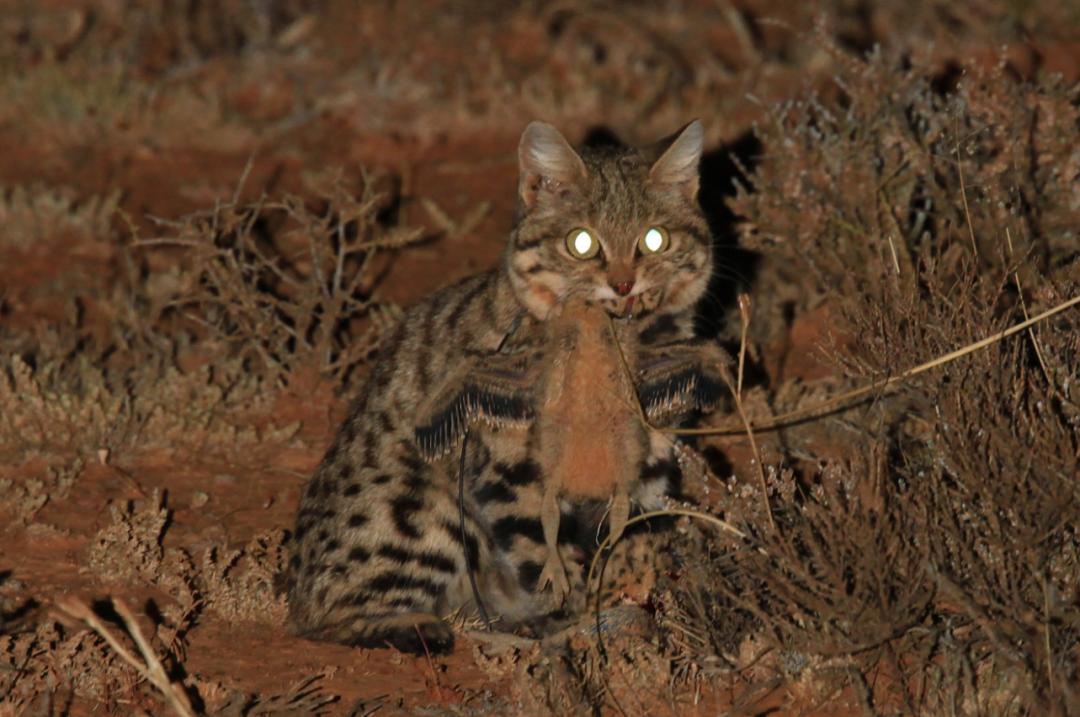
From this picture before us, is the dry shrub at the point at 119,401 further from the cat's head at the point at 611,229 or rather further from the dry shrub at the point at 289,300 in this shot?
the cat's head at the point at 611,229

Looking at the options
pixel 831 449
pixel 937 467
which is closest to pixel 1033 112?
pixel 831 449

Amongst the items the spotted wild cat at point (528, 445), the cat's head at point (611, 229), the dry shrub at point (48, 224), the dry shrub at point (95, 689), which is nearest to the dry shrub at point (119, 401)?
the spotted wild cat at point (528, 445)

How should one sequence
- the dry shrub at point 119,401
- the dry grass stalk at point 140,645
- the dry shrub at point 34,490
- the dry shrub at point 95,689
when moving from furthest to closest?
the dry shrub at point 119,401, the dry shrub at point 34,490, the dry shrub at point 95,689, the dry grass stalk at point 140,645

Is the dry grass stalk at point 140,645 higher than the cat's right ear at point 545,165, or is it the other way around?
the cat's right ear at point 545,165

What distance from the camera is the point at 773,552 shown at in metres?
3.96

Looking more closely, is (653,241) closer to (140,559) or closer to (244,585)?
(244,585)

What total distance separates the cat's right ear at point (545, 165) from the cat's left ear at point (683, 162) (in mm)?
310

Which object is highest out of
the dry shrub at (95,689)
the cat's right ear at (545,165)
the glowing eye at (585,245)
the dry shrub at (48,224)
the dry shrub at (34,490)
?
the cat's right ear at (545,165)

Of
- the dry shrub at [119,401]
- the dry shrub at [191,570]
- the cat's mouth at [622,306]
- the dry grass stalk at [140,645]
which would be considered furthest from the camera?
the dry shrub at [119,401]

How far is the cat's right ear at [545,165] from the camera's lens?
4.84 meters

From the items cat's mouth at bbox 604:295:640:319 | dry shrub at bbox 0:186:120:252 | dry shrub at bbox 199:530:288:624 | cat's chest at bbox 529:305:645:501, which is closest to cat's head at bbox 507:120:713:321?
cat's mouth at bbox 604:295:640:319

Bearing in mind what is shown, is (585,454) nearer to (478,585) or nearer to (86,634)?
(478,585)

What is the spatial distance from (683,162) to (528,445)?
→ 132cm

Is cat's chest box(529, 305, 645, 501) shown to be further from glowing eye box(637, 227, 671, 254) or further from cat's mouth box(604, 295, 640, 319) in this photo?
glowing eye box(637, 227, 671, 254)
